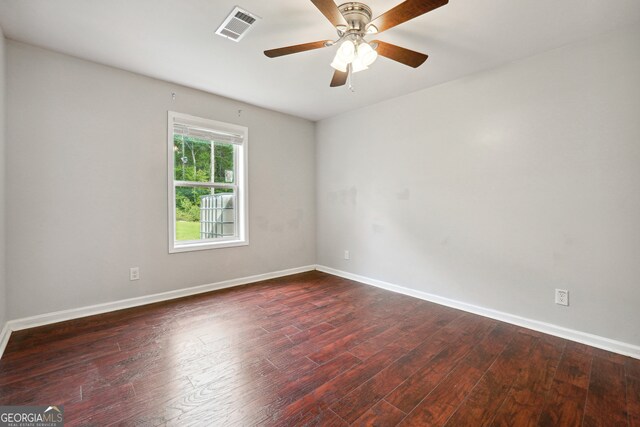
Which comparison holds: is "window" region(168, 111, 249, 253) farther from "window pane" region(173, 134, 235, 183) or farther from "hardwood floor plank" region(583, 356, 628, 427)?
"hardwood floor plank" region(583, 356, 628, 427)

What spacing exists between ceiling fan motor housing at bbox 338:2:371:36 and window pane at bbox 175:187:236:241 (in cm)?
262

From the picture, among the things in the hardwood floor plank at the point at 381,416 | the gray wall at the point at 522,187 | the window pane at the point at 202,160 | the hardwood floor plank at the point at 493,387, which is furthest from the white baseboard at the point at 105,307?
the hardwood floor plank at the point at 493,387

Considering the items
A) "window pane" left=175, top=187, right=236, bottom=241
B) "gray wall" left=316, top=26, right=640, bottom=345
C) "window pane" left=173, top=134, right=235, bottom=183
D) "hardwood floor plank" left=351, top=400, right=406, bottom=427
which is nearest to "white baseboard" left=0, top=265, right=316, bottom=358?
"window pane" left=175, top=187, right=236, bottom=241

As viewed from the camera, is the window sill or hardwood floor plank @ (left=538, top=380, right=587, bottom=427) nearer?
hardwood floor plank @ (left=538, top=380, right=587, bottom=427)

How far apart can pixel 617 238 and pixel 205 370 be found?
3.24 metres

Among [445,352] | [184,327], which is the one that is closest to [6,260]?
[184,327]

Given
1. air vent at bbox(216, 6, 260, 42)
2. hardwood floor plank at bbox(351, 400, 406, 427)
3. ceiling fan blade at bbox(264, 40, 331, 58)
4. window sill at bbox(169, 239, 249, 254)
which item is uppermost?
air vent at bbox(216, 6, 260, 42)

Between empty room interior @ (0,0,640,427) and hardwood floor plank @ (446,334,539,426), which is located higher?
empty room interior @ (0,0,640,427)

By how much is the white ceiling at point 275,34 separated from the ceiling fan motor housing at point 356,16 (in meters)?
0.10

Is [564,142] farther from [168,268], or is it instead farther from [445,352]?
[168,268]

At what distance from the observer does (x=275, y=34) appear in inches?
88.3

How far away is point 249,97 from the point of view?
11.8 feet

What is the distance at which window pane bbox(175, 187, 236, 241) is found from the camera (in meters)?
3.42

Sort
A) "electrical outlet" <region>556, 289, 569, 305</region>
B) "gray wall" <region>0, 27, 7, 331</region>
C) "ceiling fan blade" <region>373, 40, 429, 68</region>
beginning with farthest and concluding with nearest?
"electrical outlet" <region>556, 289, 569, 305</region> < "gray wall" <region>0, 27, 7, 331</region> < "ceiling fan blade" <region>373, 40, 429, 68</region>
